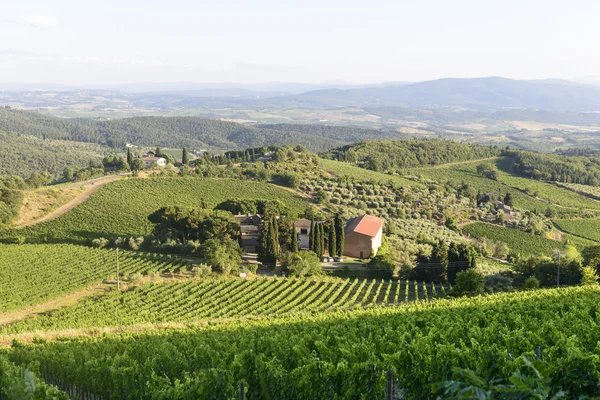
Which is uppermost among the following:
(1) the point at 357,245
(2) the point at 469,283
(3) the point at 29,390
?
(3) the point at 29,390

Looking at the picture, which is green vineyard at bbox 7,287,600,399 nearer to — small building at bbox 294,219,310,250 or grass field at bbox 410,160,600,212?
small building at bbox 294,219,310,250

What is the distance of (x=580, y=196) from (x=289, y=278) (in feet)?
261

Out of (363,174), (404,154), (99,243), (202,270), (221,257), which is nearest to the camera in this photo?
(202,270)

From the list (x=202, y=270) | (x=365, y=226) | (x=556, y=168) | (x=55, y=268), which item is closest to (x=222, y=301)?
(x=202, y=270)

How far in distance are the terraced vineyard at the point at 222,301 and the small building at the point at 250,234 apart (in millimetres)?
10849

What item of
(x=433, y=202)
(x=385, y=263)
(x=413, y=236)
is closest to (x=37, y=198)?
(x=385, y=263)

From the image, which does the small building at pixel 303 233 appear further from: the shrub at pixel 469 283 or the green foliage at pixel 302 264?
the shrub at pixel 469 283

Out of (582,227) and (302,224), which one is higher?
(302,224)

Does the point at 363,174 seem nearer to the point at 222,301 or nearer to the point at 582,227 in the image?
the point at 582,227

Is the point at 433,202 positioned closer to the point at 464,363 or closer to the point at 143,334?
the point at 143,334

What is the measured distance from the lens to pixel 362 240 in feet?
166

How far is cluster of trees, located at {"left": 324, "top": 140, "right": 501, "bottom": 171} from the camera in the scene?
112m

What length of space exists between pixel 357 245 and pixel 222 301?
2169 cm

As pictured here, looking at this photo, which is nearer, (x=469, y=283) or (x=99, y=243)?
(x=469, y=283)
